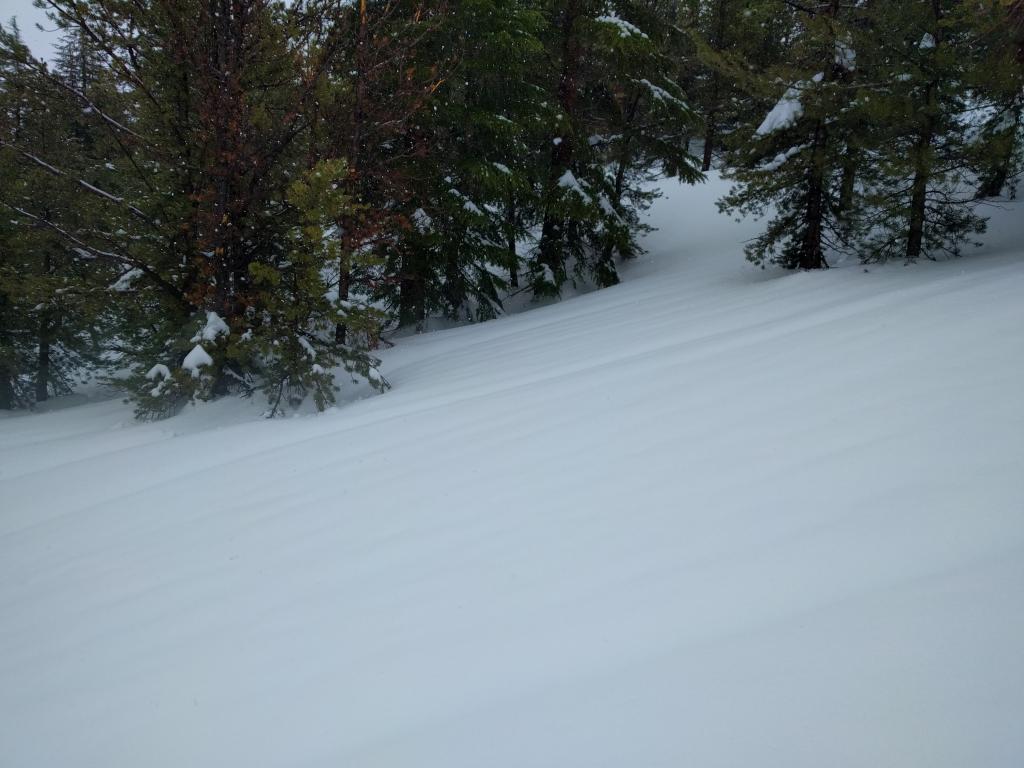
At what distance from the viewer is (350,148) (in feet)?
26.9

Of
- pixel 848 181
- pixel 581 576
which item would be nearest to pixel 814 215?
pixel 848 181

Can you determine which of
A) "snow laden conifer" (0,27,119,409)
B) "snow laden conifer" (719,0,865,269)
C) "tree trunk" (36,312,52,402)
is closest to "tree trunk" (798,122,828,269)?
"snow laden conifer" (719,0,865,269)

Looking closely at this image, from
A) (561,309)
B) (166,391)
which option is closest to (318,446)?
(166,391)

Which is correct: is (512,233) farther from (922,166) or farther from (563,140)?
(922,166)

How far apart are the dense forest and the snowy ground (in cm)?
223

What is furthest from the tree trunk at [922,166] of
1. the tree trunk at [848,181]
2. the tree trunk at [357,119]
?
the tree trunk at [357,119]

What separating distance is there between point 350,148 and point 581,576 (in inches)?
290

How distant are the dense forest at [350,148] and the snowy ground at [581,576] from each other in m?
2.23

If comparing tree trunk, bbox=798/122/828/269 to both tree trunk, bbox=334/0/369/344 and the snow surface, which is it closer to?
the snow surface

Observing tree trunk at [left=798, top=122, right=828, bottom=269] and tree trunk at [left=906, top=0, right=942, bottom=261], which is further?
tree trunk at [left=798, top=122, right=828, bottom=269]

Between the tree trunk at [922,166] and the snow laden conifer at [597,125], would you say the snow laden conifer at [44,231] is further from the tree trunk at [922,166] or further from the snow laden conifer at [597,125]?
the tree trunk at [922,166]

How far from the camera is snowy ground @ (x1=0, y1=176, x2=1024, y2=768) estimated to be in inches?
74.2

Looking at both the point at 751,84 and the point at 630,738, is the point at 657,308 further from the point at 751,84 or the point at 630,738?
the point at 630,738

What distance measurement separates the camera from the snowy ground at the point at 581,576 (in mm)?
1884
